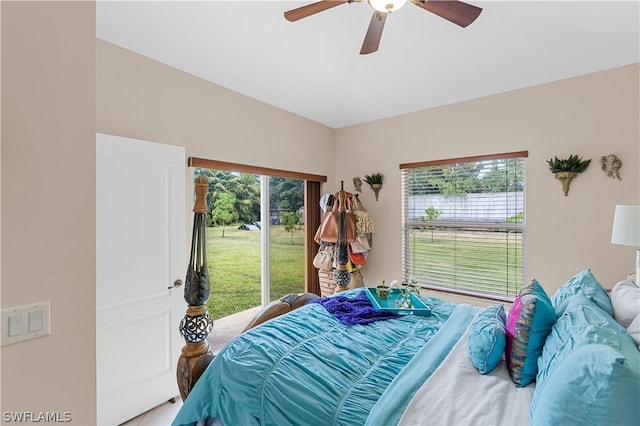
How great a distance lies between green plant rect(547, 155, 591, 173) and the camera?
2.62 m

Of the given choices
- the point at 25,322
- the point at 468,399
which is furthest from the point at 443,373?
the point at 25,322

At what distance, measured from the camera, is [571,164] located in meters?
2.64

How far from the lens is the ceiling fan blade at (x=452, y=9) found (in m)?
1.65

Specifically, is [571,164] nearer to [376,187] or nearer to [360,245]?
[376,187]

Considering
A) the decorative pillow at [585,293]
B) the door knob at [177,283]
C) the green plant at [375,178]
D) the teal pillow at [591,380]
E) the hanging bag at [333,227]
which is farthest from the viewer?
the green plant at [375,178]

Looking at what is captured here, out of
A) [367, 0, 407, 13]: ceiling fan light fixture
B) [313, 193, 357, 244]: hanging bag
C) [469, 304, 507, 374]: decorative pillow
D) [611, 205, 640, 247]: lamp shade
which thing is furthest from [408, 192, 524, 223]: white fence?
[367, 0, 407, 13]: ceiling fan light fixture

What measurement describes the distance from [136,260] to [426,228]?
2.87m

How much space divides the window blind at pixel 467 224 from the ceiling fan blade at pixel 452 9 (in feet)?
5.49

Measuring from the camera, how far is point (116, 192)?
2.07 metres

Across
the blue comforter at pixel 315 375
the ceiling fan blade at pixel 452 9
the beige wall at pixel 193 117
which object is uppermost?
the ceiling fan blade at pixel 452 9

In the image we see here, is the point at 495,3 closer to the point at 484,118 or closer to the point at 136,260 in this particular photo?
the point at 484,118

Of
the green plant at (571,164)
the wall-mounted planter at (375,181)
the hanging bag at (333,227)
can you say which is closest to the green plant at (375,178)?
the wall-mounted planter at (375,181)

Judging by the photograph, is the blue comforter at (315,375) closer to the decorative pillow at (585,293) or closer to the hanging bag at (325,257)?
the decorative pillow at (585,293)

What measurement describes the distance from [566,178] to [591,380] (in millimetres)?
2430
